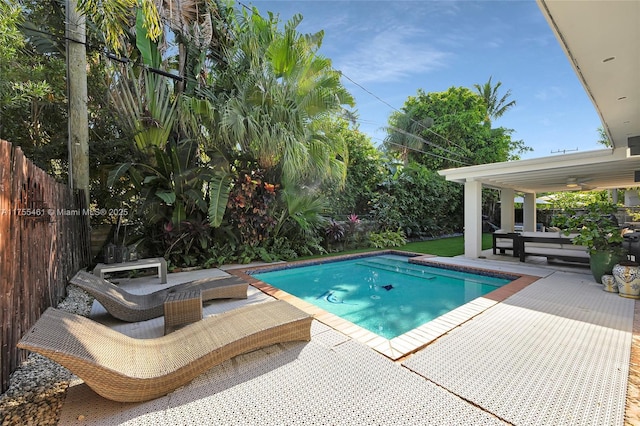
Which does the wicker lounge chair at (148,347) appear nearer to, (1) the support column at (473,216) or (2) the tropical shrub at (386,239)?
(1) the support column at (473,216)

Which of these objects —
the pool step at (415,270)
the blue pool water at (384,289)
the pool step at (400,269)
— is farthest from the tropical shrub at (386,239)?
the blue pool water at (384,289)

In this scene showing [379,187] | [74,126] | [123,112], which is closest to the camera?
[74,126]

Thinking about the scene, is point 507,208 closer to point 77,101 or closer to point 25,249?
point 25,249

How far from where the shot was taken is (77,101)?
746 centimetres

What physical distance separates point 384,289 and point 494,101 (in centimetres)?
3155

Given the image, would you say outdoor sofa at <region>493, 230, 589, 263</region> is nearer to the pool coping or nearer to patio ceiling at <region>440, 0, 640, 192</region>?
the pool coping

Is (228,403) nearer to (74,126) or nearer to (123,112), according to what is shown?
(74,126)

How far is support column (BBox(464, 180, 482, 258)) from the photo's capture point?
32.3ft

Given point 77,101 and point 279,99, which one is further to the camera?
point 279,99

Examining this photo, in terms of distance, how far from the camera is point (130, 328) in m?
4.21

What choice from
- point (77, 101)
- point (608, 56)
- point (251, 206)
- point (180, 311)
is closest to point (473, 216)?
point (608, 56)

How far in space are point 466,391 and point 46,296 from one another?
5403 millimetres

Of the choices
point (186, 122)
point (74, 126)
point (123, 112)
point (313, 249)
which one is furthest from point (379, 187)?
point (74, 126)

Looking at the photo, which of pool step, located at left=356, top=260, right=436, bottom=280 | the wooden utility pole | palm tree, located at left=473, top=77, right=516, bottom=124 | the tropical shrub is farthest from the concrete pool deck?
palm tree, located at left=473, top=77, right=516, bottom=124
